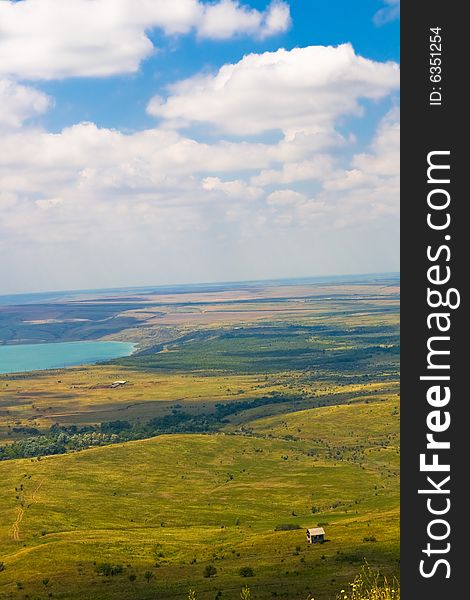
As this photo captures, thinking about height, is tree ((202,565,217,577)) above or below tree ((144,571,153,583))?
above

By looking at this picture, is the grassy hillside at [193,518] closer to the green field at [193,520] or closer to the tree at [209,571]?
the green field at [193,520]

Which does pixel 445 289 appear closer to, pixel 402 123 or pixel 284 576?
pixel 402 123

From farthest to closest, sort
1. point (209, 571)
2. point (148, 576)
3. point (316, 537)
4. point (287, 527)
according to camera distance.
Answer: point (287, 527) → point (316, 537) → point (148, 576) → point (209, 571)

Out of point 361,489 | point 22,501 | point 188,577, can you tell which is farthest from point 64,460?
point 188,577

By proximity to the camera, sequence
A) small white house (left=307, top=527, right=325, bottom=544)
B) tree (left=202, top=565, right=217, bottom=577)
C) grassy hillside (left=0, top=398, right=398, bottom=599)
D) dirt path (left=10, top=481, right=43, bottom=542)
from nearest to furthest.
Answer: grassy hillside (left=0, top=398, right=398, bottom=599), tree (left=202, top=565, right=217, bottom=577), small white house (left=307, top=527, right=325, bottom=544), dirt path (left=10, top=481, right=43, bottom=542)

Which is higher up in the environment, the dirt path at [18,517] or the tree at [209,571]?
the tree at [209,571]

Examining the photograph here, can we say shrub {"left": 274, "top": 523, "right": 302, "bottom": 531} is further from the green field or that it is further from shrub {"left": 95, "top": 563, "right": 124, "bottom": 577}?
shrub {"left": 95, "top": 563, "right": 124, "bottom": 577}

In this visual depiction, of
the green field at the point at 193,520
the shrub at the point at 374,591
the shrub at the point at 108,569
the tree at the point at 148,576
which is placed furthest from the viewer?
the shrub at the point at 108,569

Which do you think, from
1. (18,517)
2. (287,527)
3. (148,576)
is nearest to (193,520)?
(287,527)

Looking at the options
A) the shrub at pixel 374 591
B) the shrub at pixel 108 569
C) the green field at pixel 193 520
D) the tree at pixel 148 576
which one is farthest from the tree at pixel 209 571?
the shrub at pixel 374 591

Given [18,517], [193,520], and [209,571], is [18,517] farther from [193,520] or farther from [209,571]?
[209,571]

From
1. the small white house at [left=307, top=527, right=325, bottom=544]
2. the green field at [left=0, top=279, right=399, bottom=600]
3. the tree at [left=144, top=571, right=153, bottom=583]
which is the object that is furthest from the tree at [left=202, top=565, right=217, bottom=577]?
the small white house at [left=307, top=527, right=325, bottom=544]
